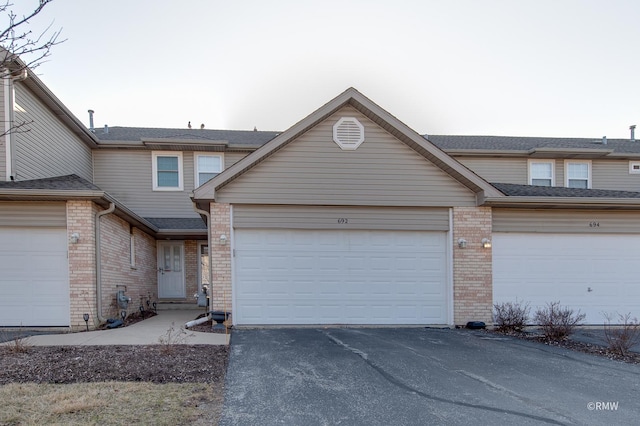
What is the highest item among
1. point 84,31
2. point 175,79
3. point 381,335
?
point 175,79

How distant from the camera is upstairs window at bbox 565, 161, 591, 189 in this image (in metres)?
15.1

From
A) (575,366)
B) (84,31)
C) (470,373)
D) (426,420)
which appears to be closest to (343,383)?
(426,420)

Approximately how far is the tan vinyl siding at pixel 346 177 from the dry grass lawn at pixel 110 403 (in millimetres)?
4830

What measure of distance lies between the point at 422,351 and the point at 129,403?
461cm

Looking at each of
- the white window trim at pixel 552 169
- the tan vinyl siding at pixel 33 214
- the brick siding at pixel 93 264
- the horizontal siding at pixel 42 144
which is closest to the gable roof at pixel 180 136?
the horizontal siding at pixel 42 144

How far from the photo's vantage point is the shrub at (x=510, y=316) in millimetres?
8711

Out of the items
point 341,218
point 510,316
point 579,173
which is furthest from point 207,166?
point 579,173

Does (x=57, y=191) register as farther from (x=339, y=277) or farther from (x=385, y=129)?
(x=385, y=129)

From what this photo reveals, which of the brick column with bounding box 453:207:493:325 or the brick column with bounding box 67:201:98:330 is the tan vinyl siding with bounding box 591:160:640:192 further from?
the brick column with bounding box 67:201:98:330

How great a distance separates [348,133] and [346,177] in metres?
1.08

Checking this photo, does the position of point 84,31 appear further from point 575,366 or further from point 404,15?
point 575,366

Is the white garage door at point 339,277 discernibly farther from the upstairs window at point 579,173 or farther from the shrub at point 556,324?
the upstairs window at point 579,173

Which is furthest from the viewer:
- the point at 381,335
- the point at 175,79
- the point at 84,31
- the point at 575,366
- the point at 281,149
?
the point at 175,79

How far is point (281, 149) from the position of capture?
879 cm
